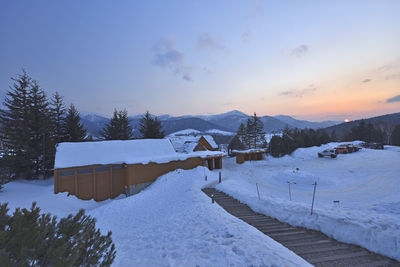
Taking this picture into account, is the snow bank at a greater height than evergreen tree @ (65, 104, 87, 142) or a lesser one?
lesser

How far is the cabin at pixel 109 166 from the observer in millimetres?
16016

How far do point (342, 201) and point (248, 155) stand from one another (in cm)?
2411

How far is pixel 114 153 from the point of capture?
1914cm

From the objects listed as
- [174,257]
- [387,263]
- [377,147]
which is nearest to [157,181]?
[174,257]

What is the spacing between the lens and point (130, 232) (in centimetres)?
859

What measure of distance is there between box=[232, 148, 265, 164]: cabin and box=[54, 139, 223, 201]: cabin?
16260 mm

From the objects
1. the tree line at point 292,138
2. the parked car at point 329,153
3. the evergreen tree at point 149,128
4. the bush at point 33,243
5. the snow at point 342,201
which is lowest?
the snow at point 342,201

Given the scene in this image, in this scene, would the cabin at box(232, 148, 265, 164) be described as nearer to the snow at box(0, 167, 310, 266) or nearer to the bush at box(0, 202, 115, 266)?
the snow at box(0, 167, 310, 266)

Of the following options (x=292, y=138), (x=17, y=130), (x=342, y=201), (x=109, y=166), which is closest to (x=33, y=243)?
(x=109, y=166)

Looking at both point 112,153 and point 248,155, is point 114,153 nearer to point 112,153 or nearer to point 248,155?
point 112,153

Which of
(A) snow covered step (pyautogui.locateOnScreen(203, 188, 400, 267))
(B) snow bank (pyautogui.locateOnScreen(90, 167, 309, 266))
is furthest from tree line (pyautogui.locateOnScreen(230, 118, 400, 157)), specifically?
(A) snow covered step (pyautogui.locateOnScreen(203, 188, 400, 267))

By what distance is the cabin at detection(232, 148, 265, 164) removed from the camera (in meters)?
35.0

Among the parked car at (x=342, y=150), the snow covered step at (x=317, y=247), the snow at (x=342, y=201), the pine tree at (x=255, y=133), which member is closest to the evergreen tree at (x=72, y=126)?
the snow at (x=342, y=201)

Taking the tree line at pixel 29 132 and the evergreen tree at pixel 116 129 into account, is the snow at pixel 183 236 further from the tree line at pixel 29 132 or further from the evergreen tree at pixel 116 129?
the evergreen tree at pixel 116 129
